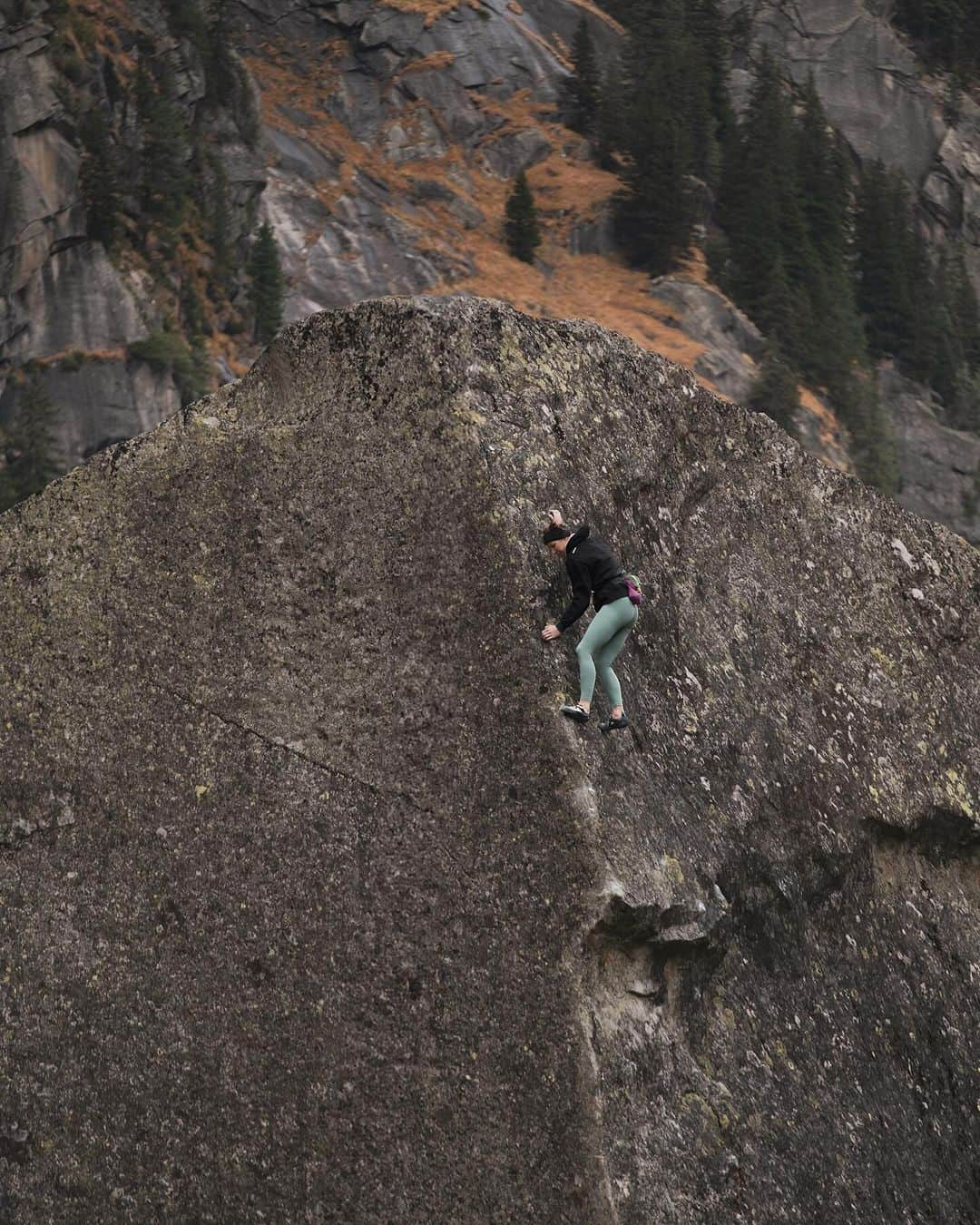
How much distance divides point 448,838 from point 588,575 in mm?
2167

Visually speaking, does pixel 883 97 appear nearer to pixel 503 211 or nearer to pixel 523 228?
pixel 503 211

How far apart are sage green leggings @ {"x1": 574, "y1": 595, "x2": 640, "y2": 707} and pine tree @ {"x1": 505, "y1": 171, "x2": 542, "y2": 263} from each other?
95142 millimetres

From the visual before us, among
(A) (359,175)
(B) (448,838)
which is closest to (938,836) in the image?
(B) (448,838)

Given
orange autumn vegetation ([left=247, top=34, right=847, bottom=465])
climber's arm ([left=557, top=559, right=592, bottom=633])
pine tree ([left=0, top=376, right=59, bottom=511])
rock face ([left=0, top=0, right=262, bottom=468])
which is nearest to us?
climber's arm ([left=557, top=559, right=592, bottom=633])

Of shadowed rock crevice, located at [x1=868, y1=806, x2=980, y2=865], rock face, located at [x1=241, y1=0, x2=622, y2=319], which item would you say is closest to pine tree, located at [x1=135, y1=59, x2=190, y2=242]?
rock face, located at [x1=241, y1=0, x2=622, y2=319]

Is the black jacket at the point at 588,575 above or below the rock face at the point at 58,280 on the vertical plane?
above

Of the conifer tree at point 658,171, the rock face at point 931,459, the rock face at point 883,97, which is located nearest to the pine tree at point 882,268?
the rock face at point 931,459

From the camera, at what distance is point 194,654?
12.1 m

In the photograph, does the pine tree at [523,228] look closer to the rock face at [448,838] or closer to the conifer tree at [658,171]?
the conifer tree at [658,171]

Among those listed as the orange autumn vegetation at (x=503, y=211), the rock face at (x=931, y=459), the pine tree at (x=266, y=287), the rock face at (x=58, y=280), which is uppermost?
the rock face at (x=58, y=280)

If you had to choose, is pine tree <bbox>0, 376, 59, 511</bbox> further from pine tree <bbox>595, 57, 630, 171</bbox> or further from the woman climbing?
pine tree <bbox>595, 57, 630, 171</bbox>

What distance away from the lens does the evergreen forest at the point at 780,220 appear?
10131 centimetres

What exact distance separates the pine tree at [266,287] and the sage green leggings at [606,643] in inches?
2944

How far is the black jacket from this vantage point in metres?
11.3
